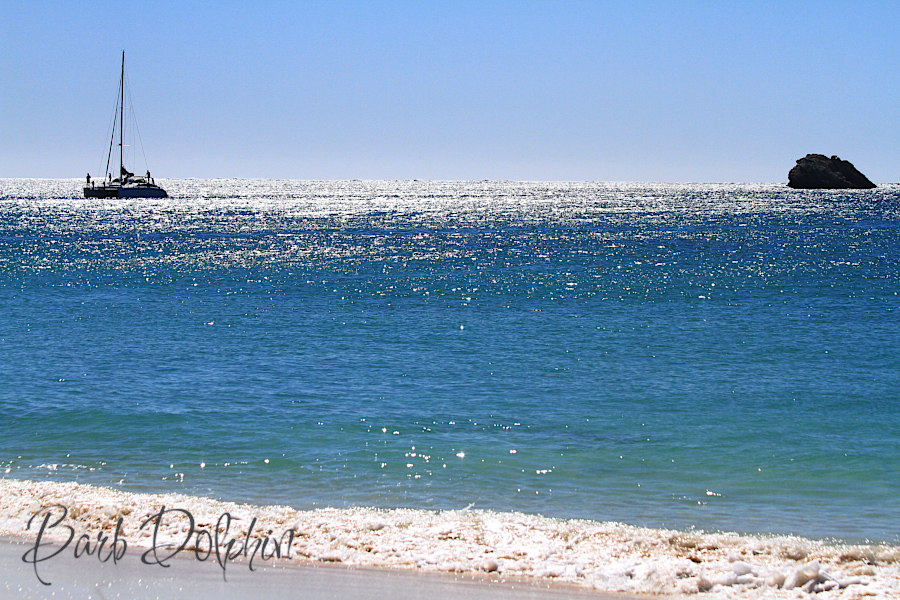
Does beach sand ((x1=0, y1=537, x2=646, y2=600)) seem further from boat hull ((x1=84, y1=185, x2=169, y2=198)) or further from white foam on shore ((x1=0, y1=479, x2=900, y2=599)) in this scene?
boat hull ((x1=84, y1=185, x2=169, y2=198))

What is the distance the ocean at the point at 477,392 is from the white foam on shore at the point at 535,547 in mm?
1134

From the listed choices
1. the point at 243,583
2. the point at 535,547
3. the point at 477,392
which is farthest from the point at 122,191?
the point at 535,547

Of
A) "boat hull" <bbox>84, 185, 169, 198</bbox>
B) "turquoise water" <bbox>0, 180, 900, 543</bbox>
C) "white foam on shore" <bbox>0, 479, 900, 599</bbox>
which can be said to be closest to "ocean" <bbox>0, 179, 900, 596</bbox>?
"turquoise water" <bbox>0, 180, 900, 543</bbox>

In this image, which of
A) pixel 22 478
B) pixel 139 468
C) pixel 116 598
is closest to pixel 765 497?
pixel 116 598

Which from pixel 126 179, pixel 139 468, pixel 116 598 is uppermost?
pixel 126 179

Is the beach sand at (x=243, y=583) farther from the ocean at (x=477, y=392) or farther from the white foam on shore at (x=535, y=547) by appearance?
the ocean at (x=477, y=392)

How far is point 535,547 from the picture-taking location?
9.49 meters

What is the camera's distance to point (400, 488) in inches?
518

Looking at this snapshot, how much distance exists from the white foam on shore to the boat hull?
152685mm

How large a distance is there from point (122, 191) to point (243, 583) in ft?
517

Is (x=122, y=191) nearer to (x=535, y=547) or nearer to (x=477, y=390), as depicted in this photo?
(x=477, y=390)

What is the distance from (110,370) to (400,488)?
45.6 feet

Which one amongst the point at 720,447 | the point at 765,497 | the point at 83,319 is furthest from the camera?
the point at 83,319

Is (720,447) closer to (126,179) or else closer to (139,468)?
(139,468)
